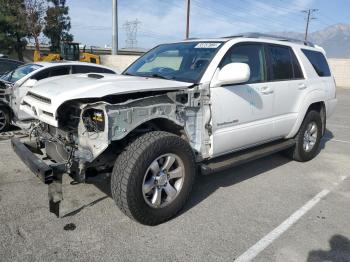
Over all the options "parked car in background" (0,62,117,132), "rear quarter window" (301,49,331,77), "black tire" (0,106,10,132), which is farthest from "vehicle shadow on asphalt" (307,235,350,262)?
"black tire" (0,106,10,132)

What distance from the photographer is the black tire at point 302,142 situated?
573 cm

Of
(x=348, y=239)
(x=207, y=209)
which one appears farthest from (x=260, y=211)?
(x=348, y=239)

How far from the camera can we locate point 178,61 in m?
4.55

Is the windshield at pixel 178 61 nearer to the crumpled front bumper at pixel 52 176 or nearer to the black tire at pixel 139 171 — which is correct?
the black tire at pixel 139 171

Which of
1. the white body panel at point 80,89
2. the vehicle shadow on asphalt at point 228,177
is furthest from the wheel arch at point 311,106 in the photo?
the white body panel at point 80,89

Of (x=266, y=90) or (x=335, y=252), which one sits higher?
(x=266, y=90)

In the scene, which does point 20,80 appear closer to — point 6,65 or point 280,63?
point 6,65

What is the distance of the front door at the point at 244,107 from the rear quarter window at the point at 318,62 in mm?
1453

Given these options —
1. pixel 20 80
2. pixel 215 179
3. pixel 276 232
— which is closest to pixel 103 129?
pixel 276 232

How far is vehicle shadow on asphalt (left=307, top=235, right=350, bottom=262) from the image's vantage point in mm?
3188

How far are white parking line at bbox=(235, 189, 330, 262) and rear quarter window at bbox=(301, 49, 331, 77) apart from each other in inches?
93.9

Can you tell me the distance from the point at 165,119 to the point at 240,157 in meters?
1.28

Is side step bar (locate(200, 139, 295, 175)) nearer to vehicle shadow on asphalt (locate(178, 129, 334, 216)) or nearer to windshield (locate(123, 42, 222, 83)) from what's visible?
Answer: vehicle shadow on asphalt (locate(178, 129, 334, 216))

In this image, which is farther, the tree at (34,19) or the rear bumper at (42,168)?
the tree at (34,19)
